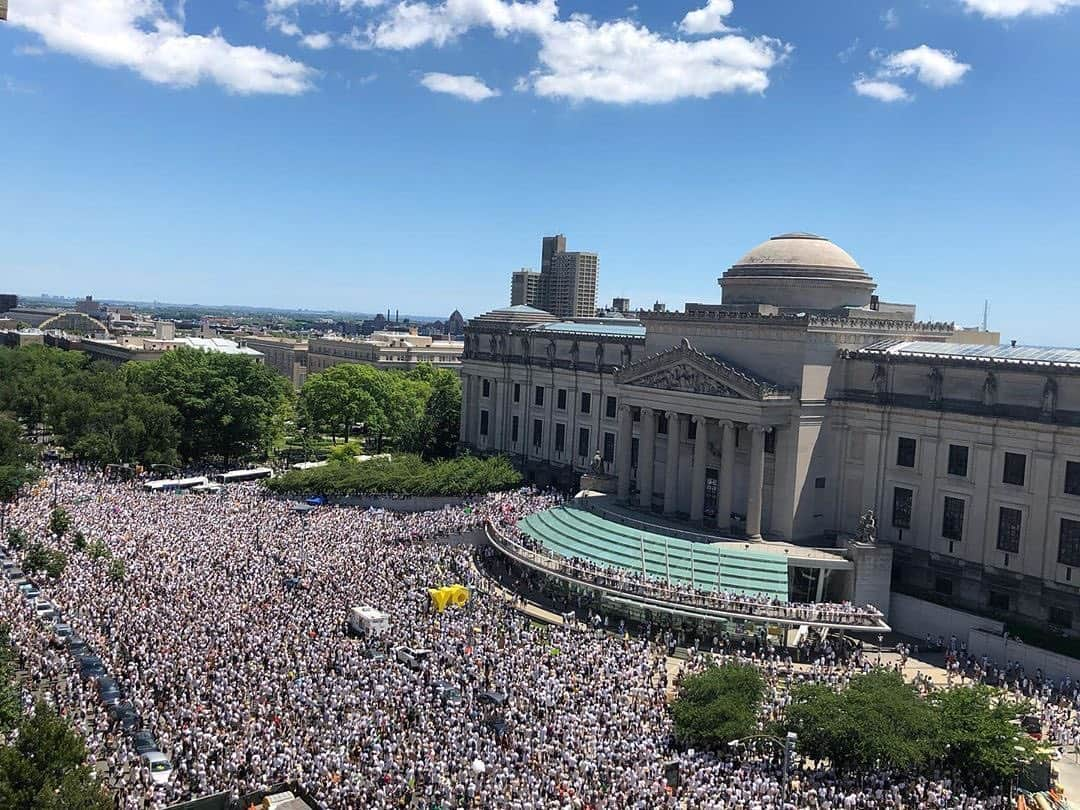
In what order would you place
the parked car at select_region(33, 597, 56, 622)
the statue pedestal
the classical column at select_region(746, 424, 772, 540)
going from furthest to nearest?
the statue pedestal
the classical column at select_region(746, 424, 772, 540)
the parked car at select_region(33, 597, 56, 622)

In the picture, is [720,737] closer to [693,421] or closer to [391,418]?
[693,421]

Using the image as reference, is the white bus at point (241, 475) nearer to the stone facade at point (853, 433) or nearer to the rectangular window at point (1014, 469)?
the stone facade at point (853, 433)

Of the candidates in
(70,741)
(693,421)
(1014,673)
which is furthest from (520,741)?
(693,421)

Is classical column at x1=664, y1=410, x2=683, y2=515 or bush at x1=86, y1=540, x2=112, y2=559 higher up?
classical column at x1=664, y1=410, x2=683, y2=515

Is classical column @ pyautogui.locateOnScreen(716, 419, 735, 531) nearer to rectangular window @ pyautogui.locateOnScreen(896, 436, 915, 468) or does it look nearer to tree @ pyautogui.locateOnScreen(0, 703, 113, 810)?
rectangular window @ pyautogui.locateOnScreen(896, 436, 915, 468)

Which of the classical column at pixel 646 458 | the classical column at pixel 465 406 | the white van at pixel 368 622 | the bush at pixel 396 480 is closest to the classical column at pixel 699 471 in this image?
the classical column at pixel 646 458

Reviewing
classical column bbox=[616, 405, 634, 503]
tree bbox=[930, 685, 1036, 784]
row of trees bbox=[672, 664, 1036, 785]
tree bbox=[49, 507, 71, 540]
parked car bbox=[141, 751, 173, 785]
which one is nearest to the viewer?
parked car bbox=[141, 751, 173, 785]

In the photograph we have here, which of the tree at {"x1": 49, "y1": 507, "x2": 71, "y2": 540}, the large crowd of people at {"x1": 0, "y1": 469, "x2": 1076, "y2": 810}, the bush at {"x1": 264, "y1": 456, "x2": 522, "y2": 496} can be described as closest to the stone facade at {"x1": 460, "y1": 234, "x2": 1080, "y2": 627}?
the bush at {"x1": 264, "y1": 456, "x2": 522, "y2": 496}
